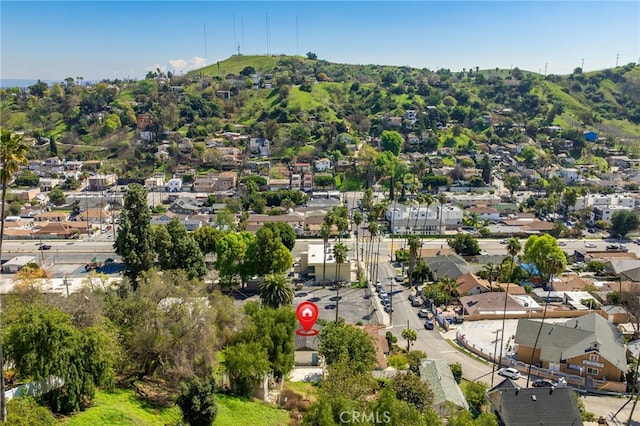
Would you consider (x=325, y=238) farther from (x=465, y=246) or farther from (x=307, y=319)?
(x=465, y=246)

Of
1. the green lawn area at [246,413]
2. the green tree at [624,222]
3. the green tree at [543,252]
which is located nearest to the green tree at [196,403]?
the green lawn area at [246,413]

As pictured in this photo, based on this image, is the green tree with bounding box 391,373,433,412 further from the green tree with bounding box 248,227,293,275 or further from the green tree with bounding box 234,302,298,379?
the green tree with bounding box 248,227,293,275

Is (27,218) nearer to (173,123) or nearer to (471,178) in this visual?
(173,123)

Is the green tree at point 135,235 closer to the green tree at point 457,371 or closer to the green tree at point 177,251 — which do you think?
the green tree at point 177,251

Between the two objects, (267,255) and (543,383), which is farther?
(267,255)

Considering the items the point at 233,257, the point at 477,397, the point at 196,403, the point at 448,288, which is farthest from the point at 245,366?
the point at 448,288

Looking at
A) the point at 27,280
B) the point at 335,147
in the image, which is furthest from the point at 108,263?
the point at 335,147
